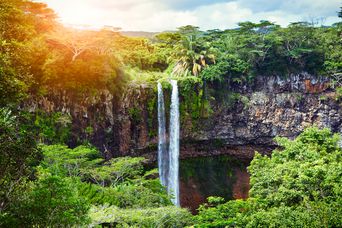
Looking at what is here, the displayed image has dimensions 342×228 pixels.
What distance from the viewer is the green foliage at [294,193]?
8.05 m

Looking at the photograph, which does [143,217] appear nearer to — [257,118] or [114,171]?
[114,171]

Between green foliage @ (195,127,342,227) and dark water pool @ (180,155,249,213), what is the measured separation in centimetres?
1047

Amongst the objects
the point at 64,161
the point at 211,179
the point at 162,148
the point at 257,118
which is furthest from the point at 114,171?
the point at 257,118

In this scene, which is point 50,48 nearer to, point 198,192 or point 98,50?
point 98,50

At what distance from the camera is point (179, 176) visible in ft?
79.0

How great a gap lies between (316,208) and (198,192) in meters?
16.8

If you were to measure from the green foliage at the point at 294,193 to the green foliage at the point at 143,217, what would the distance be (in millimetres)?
606

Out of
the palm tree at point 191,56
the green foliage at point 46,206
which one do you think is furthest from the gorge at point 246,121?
the green foliage at point 46,206

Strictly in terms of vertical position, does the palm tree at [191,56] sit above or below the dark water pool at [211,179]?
above

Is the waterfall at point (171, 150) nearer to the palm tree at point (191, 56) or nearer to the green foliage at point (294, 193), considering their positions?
the palm tree at point (191, 56)

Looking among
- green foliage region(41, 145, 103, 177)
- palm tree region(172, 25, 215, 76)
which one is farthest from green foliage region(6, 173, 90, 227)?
palm tree region(172, 25, 215, 76)

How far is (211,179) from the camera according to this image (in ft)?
82.6

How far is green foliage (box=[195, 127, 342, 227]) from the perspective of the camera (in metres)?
8.05

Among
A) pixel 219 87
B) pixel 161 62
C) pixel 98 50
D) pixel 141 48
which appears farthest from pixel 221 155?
pixel 98 50
